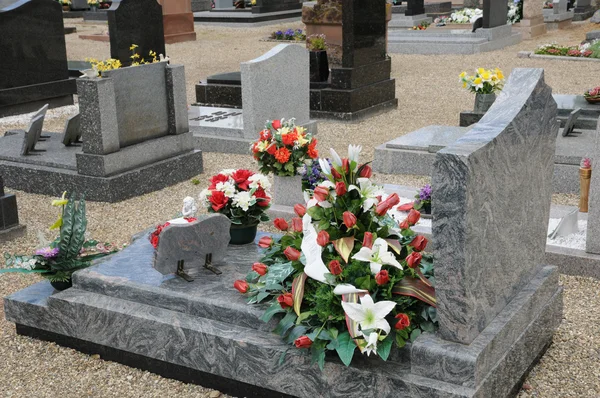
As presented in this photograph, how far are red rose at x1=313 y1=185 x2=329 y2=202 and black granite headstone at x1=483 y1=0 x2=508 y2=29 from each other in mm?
14994

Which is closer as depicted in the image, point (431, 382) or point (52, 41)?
point (431, 382)

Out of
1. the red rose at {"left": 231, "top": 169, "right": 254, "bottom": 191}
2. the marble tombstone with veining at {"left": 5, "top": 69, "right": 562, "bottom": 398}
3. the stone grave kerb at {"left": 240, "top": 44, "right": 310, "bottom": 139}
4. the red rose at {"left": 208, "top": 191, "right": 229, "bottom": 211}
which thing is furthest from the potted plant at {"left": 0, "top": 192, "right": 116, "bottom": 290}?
the stone grave kerb at {"left": 240, "top": 44, "right": 310, "bottom": 139}

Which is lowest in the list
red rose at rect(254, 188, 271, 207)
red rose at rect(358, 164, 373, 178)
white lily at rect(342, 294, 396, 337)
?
white lily at rect(342, 294, 396, 337)

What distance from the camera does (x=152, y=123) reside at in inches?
313

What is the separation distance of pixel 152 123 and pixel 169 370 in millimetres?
4151

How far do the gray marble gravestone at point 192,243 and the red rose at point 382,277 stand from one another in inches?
45.8

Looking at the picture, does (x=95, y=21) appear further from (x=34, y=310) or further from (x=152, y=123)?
(x=34, y=310)

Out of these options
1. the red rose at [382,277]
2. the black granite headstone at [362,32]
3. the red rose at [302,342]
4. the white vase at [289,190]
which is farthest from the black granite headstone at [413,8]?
the red rose at [302,342]

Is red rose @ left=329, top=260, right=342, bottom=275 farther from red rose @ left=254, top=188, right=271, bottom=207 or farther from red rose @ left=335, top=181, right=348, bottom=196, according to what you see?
red rose @ left=254, top=188, right=271, bottom=207

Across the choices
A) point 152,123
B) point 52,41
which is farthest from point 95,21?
point 152,123

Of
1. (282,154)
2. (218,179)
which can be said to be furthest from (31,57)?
(218,179)

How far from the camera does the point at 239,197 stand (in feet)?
16.1

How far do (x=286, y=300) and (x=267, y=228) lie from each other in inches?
115

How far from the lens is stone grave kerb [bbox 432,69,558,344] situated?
10.9 feet
